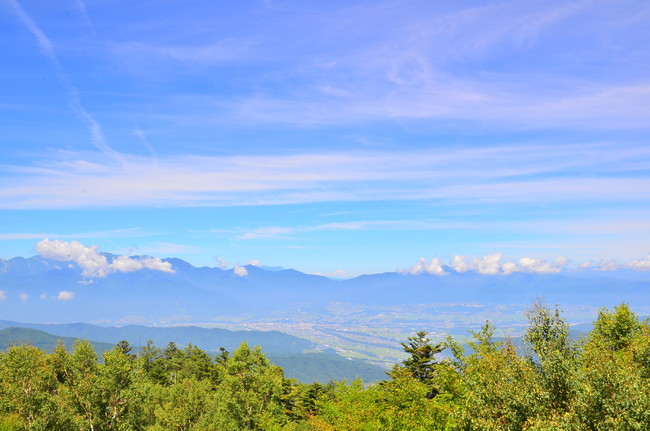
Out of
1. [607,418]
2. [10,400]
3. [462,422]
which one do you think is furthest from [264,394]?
[607,418]

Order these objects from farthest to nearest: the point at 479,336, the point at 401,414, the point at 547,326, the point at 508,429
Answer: the point at 479,336 < the point at 401,414 < the point at 547,326 < the point at 508,429

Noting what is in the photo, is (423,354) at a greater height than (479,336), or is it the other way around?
(479,336)

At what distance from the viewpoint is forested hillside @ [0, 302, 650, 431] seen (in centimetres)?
1975

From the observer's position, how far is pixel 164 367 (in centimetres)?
13375

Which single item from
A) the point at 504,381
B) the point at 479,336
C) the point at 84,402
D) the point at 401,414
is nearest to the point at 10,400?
the point at 84,402

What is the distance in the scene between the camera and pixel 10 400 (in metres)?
57.2

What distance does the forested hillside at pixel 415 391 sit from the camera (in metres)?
19.8

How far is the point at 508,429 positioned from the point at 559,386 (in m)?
3.37

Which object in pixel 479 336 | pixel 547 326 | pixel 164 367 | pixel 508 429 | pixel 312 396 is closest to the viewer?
pixel 508 429

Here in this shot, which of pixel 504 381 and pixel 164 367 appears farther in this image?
pixel 164 367

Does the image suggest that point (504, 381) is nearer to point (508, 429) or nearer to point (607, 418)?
point (508, 429)

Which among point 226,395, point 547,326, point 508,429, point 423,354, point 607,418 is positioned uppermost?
point 547,326

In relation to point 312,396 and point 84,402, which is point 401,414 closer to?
point 84,402

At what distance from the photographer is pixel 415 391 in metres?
36.8
